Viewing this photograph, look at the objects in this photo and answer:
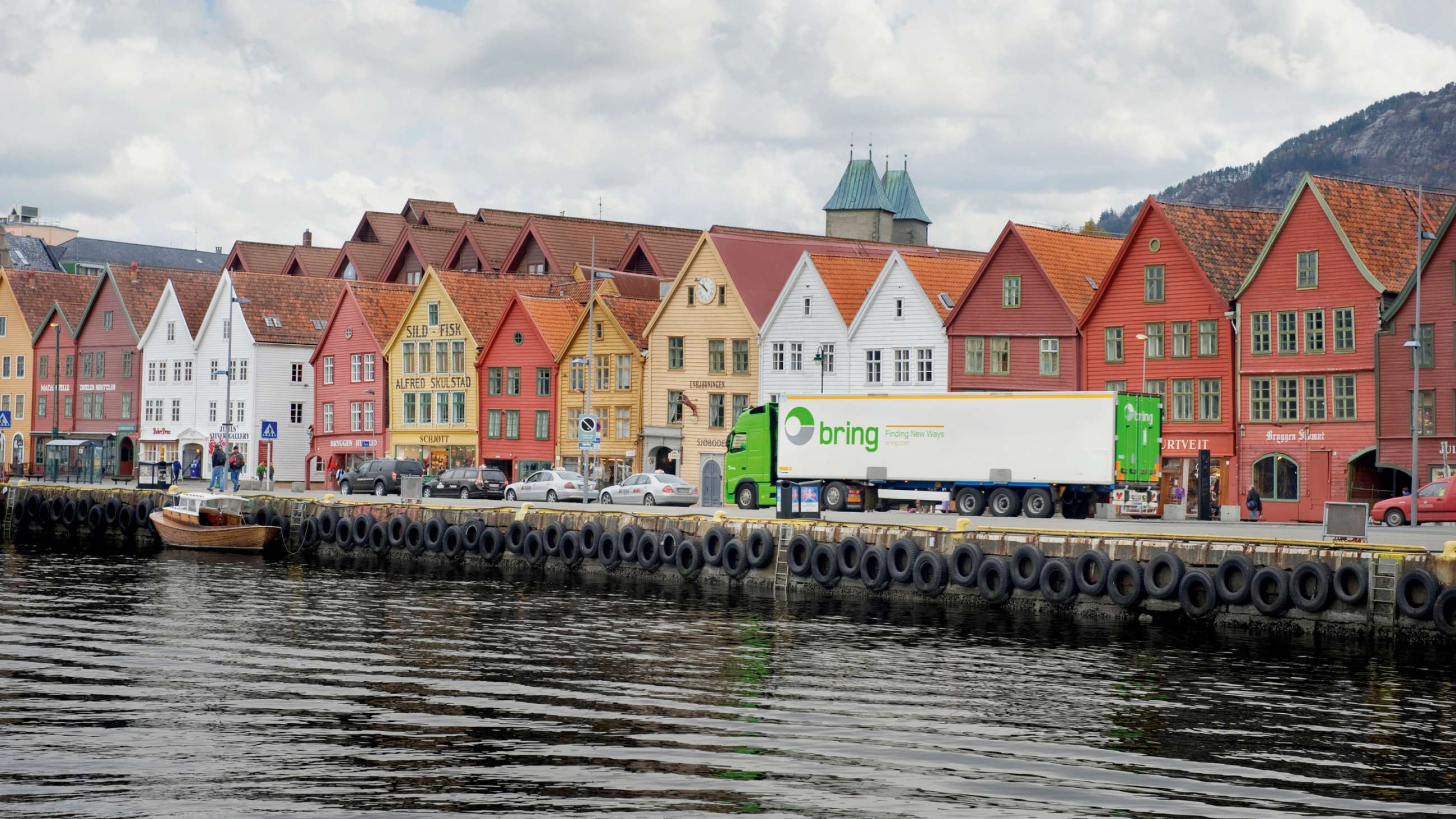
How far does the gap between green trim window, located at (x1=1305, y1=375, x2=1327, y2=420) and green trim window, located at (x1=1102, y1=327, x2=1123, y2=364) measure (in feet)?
28.5

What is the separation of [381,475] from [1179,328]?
38151mm

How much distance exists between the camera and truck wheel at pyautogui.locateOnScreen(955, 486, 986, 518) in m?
58.1

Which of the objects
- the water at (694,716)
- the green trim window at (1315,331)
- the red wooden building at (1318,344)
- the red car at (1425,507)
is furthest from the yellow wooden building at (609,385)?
the water at (694,716)

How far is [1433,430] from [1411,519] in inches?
591

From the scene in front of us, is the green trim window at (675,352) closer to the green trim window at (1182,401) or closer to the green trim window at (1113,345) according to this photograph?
the green trim window at (1113,345)

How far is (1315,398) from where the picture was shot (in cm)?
7012

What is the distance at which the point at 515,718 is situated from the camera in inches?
989

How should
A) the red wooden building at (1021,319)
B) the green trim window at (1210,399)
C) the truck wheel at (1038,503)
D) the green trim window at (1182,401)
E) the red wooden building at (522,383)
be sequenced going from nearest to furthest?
the truck wheel at (1038,503) → the green trim window at (1210,399) → the green trim window at (1182,401) → the red wooden building at (1021,319) → the red wooden building at (522,383)

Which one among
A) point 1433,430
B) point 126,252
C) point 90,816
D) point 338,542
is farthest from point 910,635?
point 126,252

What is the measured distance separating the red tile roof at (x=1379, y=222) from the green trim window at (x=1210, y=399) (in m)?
8.06

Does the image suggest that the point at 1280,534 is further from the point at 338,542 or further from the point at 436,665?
the point at 338,542

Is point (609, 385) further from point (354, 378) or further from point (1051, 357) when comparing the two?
point (1051, 357)

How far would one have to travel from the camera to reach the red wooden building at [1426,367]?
6644cm

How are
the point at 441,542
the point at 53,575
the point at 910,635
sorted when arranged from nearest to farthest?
the point at 910,635 < the point at 53,575 < the point at 441,542
